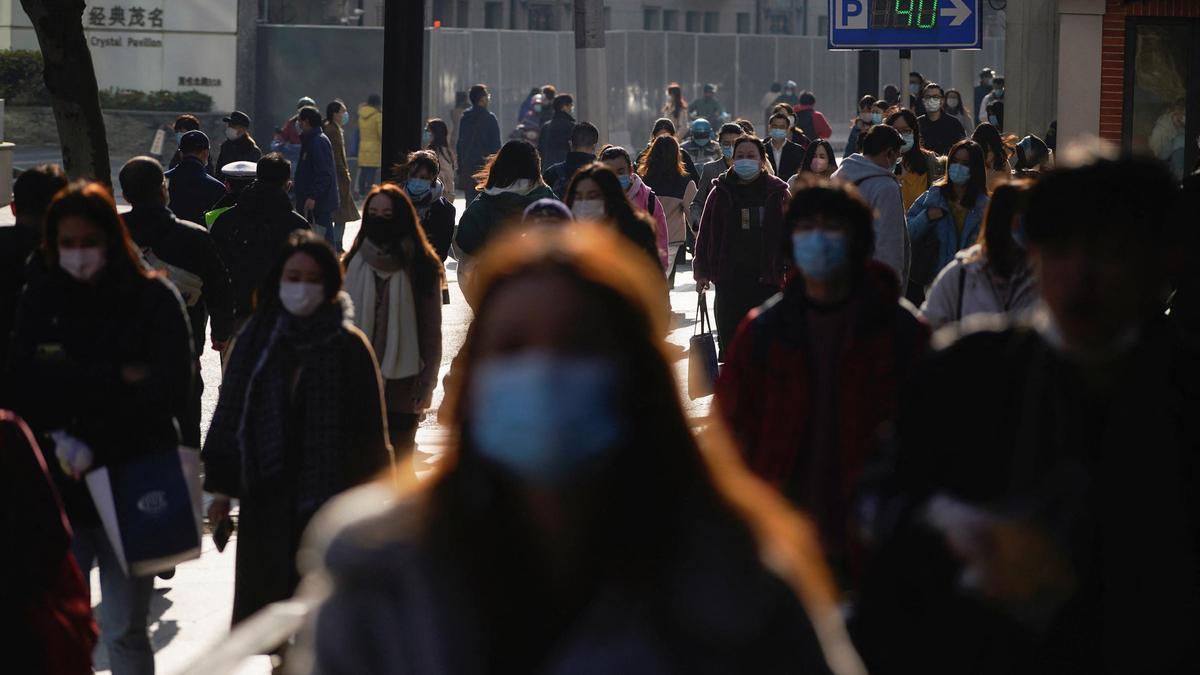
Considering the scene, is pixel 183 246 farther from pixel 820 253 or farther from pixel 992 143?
pixel 992 143

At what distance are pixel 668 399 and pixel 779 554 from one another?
0.65 ft

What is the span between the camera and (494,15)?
51969 millimetres

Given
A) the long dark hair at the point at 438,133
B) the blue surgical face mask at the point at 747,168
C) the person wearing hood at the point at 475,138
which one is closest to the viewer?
the blue surgical face mask at the point at 747,168

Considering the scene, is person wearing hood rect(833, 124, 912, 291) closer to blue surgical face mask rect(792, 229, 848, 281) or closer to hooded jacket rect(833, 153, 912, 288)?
hooded jacket rect(833, 153, 912, 288)

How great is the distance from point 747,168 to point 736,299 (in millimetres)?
752

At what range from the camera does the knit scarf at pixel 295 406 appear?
6203 millimetres

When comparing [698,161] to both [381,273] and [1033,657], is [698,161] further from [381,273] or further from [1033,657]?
[1033,657]

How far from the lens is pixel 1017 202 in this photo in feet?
22.9

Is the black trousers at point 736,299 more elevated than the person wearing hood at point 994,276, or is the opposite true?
the person wearing hood at point 994,276

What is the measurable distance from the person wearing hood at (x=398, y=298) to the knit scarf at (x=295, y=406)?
2.02 m

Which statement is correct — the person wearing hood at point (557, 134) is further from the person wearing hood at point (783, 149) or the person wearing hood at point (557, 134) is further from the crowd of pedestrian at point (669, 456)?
the crowd of pedestrian at point (669, 456)

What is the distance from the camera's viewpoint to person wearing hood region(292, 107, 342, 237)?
64.3ft

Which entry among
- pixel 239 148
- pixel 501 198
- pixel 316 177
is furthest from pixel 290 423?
pixel 316 177

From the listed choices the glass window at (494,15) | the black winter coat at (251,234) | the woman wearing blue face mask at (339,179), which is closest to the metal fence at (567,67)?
the woman wearing blue face mask at (339,179)
